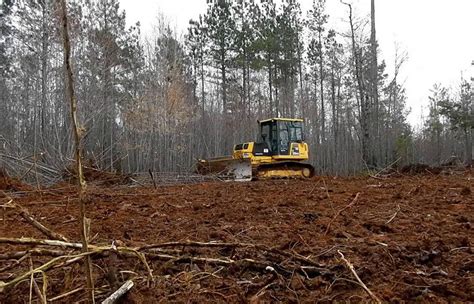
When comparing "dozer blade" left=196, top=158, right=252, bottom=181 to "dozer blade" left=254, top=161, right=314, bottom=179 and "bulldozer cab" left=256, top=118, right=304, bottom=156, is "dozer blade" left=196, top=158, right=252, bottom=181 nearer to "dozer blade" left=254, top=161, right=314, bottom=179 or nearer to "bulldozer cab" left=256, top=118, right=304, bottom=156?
"dozer blade" left=254, top=161, right=314, bottom=179

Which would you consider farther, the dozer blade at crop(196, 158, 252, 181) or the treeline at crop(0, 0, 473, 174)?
the treeline at crop(0, 0, 473, 174)

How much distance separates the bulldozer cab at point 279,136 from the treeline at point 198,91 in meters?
3.21

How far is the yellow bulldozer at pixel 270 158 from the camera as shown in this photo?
1464cm

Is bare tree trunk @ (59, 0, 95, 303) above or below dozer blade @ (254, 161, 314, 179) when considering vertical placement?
above

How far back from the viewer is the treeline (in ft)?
59.1

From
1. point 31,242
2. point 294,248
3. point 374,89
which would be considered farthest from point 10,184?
point 374,89

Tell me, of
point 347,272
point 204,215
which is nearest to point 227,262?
point 347,272

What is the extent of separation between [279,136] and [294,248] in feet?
42.0

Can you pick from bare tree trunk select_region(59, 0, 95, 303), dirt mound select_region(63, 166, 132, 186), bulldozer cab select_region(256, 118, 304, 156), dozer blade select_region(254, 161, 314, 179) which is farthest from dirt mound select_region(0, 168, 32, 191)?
bare tree trunk select_region(59, 0, 95, 303)

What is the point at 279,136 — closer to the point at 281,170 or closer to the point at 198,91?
the point at 281,170

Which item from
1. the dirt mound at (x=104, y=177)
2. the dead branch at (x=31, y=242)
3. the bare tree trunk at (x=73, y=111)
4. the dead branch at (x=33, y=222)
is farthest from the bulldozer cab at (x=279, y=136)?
the bare tree trunk at (x=73, y=111)

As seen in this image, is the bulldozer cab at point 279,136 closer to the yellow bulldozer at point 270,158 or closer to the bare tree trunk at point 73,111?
Result: the yellow bulldozer at point 270,158

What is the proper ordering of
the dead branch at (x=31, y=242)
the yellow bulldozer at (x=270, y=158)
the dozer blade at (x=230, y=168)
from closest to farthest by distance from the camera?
the dead branch at (x=31, y=242) < the dozer blade at (x=230, y=168) < the yellow bulldozer at (x=270, y=158)

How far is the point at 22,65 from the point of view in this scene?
21.1 m
